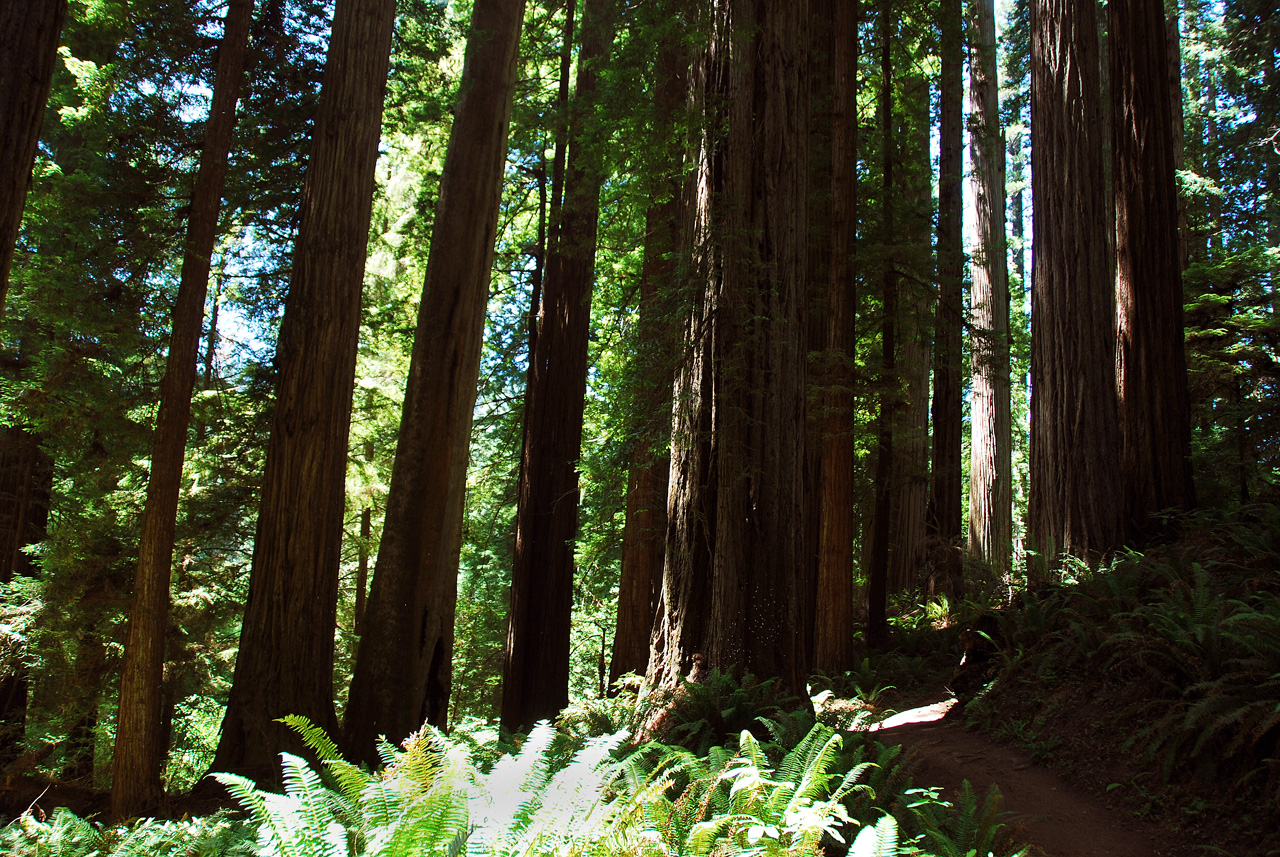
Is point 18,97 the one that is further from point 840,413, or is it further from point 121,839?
point 840,413

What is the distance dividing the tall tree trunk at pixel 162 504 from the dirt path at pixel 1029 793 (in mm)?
5823

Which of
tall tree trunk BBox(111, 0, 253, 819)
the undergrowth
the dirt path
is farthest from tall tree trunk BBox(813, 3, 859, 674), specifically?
tall tree trunk BBox(111, 0, 253, 819)

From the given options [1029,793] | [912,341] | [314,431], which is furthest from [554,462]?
[1029,793]

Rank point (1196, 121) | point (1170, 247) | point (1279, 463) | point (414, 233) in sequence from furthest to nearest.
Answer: point (1196, 121), point (414, 233), point (1279, 463), point (1170, 247)

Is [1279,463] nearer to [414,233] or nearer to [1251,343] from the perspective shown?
[1251,343]

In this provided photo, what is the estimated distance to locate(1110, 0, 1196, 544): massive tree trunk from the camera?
23.1 feet

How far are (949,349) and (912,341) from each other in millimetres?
1393

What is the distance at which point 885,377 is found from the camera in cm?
876

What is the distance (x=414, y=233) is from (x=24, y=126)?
9310 millimetres

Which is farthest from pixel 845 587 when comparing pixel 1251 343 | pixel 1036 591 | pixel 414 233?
pixel 414 233

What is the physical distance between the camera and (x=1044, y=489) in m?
7.45

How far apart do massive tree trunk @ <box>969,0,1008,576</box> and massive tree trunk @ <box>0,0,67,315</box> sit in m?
10.2

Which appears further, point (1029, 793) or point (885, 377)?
point (885, 377)

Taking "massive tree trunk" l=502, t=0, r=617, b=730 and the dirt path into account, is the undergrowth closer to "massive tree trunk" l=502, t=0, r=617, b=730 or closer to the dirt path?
the dirt path
